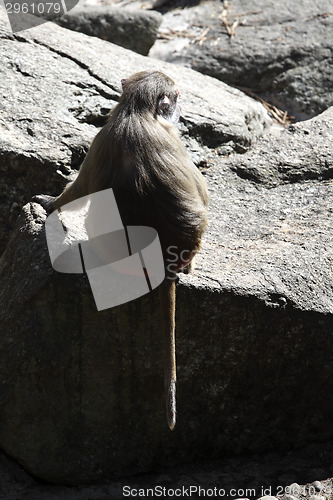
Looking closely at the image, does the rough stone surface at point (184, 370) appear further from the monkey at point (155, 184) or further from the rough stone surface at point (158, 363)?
the monkey at point (155, 184)

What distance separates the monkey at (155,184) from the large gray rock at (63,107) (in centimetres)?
84

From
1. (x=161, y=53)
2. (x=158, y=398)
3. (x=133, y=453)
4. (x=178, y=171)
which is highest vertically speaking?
(x=178, y=171)

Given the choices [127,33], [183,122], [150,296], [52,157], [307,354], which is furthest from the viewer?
[127,33]

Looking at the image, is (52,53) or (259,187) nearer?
(259,187)

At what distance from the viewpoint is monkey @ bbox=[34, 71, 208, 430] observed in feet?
10.0

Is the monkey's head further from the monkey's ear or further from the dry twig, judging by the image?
the dry twig

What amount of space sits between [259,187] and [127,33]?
280 cm

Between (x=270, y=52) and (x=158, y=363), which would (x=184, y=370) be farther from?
(x=270, y=52)

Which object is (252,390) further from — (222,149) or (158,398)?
(222,149)

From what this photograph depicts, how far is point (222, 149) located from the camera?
492cm

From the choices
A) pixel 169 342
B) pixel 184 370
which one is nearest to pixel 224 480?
pixel 184 370

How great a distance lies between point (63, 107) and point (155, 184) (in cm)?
163

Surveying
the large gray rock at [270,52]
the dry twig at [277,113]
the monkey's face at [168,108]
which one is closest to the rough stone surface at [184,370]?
the monkey's face at [168,108]

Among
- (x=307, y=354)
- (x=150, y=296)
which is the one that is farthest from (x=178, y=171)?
(x=307, y=354)
